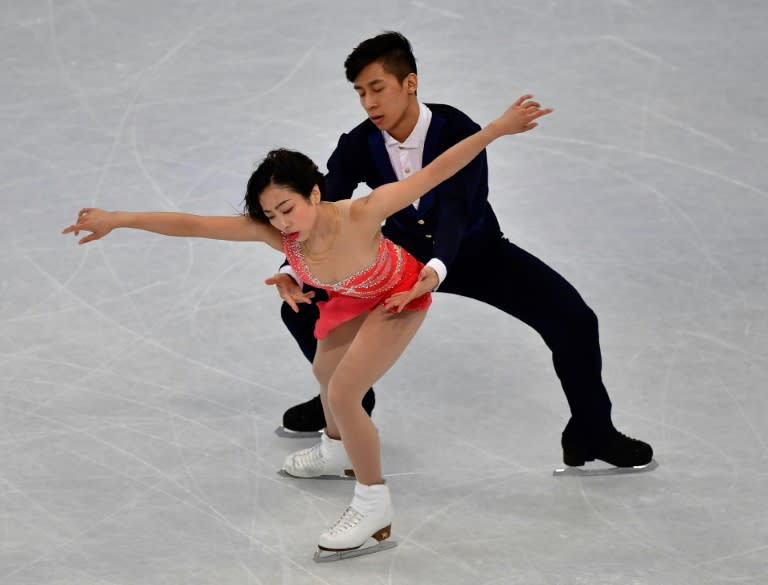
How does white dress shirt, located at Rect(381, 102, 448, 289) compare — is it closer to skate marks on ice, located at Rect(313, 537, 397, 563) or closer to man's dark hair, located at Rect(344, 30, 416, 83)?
man's dark hair, located at Rect(344, 30, 416, 83)

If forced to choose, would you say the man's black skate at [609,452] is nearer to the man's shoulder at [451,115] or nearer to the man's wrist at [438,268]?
the man's wrist at [438,268]

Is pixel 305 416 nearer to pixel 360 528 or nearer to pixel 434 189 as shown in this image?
pixel 360 528

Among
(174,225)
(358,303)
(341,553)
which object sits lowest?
(341,553)

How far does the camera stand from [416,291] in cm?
402

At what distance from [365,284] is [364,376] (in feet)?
0.92

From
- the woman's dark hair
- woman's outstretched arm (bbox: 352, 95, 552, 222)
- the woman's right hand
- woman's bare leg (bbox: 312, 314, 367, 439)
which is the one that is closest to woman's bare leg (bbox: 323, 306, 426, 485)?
woman's bare leg (bbox: 312, 314, 367, 439)

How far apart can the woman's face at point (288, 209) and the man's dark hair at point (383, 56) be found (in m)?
0.55

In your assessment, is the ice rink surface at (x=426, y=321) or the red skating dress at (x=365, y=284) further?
the ice rink surface at (x=426, y=321)

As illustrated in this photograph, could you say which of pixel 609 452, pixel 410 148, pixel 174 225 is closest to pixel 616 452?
pixel 609 452

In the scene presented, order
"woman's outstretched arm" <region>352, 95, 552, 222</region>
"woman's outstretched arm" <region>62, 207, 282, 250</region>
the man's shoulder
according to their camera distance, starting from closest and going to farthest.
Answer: "woman's outstretched arm" <region>352, 95, 552, 222</region>
"woman's outstretched arm" <region>62, 207, 282, 250</region>
the man's shoulder

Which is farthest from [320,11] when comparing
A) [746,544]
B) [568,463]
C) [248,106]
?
[746,544]

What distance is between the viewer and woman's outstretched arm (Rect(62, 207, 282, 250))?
4.00m

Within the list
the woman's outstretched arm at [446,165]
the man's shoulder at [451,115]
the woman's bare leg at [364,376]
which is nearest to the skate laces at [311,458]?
the woman's bare leg at [364,376]

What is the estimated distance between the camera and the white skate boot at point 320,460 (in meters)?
4.59
